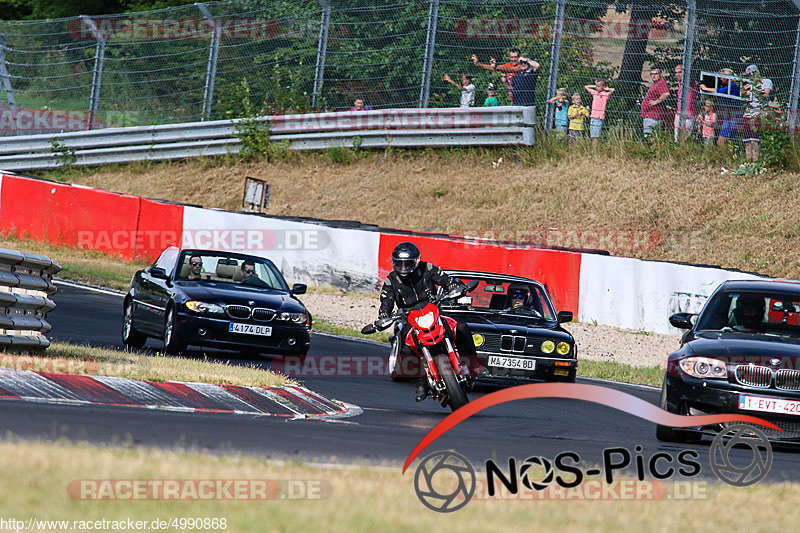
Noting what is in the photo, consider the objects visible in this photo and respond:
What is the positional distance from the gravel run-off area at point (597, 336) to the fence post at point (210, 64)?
10613 mm

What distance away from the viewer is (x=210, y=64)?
30375mm

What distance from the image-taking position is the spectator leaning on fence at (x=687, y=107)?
2397 centimetres

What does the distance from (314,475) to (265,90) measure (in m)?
25.9

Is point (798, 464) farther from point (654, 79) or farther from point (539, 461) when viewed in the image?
point (654, 79)

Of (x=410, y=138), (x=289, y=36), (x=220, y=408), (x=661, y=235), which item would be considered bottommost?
(x=220, y=408)

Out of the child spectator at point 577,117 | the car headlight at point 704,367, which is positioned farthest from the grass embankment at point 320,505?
the child spectator at point 577,117

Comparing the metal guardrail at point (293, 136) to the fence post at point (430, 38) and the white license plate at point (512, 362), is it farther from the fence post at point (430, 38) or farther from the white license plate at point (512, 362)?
the white license plate at point (512, 362)

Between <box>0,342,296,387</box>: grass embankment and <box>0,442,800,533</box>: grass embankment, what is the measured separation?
395 centimetres

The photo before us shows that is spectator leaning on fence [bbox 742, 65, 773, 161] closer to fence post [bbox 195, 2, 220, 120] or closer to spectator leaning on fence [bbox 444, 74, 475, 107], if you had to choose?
spectator leaning on fence [bbox 444, 74, 475, 107]

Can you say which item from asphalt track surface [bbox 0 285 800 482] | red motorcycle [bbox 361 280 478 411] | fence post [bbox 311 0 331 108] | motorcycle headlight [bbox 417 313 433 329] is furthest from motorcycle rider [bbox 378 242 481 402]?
fence post [bbox 311 0 331 108]

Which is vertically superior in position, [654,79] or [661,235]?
[654,79]

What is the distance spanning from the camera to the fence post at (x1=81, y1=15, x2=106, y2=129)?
99.2 ft

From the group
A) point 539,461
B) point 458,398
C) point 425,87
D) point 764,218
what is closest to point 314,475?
point 539,461

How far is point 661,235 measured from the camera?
24.0 meters
